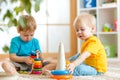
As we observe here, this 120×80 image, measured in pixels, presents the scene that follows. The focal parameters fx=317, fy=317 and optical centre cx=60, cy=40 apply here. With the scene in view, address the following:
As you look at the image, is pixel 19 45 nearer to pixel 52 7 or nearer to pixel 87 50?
pixel 87 50

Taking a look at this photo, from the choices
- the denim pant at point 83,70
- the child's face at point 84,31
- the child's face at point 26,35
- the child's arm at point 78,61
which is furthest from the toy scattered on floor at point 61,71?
the child's face at point 26,35

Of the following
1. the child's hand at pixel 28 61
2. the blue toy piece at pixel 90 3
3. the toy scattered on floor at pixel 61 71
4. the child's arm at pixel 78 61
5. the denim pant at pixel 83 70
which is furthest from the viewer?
the blue toy piece at pixel 90 3

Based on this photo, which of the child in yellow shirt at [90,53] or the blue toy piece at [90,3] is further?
the blue toy piece at [90,3]

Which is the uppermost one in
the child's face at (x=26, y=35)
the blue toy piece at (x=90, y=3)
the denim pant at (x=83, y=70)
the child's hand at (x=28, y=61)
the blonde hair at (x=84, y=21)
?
the blue toy piece at (x=90, y=3)

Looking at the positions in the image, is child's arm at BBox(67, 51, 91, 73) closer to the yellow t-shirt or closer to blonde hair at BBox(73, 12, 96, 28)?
the yellow t-shirt

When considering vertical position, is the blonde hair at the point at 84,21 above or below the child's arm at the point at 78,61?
above

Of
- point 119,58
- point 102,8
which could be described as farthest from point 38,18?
point 119,58

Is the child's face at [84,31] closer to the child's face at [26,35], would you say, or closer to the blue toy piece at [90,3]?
the child's face at [26,35]

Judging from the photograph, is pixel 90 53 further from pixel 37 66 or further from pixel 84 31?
pixel 37 66

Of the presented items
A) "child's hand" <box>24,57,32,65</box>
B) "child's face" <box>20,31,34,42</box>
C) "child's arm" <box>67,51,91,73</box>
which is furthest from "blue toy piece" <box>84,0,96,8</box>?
"child's arm" <box>67,51,91,73</box>

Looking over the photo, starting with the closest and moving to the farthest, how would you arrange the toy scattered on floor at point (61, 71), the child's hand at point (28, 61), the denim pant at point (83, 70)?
the toy scattered on floor at point (61, 71) < the denim pant at point (83, 70) < the child's hand at point (28, 61)

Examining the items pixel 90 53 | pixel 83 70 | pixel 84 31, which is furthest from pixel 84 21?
pixel 83 70

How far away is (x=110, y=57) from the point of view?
3.82 metres

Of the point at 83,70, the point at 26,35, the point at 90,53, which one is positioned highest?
the point at 26,35
